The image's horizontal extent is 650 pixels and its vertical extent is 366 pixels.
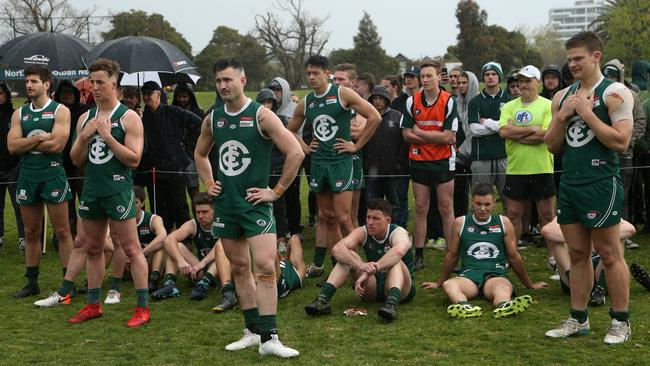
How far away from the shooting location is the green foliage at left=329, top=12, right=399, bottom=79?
52438 mm

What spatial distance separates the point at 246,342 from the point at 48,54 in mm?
7471

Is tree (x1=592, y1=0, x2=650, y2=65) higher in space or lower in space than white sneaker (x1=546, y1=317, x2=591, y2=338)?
higher

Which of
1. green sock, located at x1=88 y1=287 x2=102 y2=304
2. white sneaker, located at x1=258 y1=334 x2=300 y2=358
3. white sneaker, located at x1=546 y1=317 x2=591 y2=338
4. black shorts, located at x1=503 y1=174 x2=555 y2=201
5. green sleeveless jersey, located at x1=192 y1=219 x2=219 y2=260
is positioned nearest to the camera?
white sneaker, located at x1=258 y1=334 x2=300 y2=358

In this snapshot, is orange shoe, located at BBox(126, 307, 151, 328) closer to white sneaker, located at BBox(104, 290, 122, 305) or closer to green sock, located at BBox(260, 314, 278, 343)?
white sneaker, located at BBox(104, 290, 122, 305)

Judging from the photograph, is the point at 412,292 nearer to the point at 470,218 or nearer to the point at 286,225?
the point at 470,218

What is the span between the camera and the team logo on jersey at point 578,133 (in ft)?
18.4

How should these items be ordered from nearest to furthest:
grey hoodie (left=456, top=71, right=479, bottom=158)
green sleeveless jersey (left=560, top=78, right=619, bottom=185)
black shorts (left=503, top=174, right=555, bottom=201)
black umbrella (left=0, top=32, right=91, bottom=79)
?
1. green sleeveless jersey (left=560, top=78, right=619, bottom=185)
2. black shorts (left=503, top=174, right=555, bottom=201)
3. grey hoodie (left=456, top=71, right=479, bottom=158)
4. black umbrella (left=0, top=32, right=91, bottom=79)

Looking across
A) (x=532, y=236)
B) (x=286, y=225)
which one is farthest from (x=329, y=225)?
(x=532, y=236)

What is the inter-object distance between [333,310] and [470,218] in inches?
61.0

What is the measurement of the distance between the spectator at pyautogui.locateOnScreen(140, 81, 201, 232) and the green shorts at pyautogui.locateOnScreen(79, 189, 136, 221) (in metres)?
2.85

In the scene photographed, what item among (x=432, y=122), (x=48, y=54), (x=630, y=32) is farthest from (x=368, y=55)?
(x=432, y=122)

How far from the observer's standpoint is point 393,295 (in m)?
6.83

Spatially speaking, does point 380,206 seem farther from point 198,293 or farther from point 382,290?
point 198,293

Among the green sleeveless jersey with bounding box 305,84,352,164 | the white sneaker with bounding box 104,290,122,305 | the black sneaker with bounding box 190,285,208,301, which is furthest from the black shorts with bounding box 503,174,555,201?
the white sneaker with bounding box 104,290,122,305
